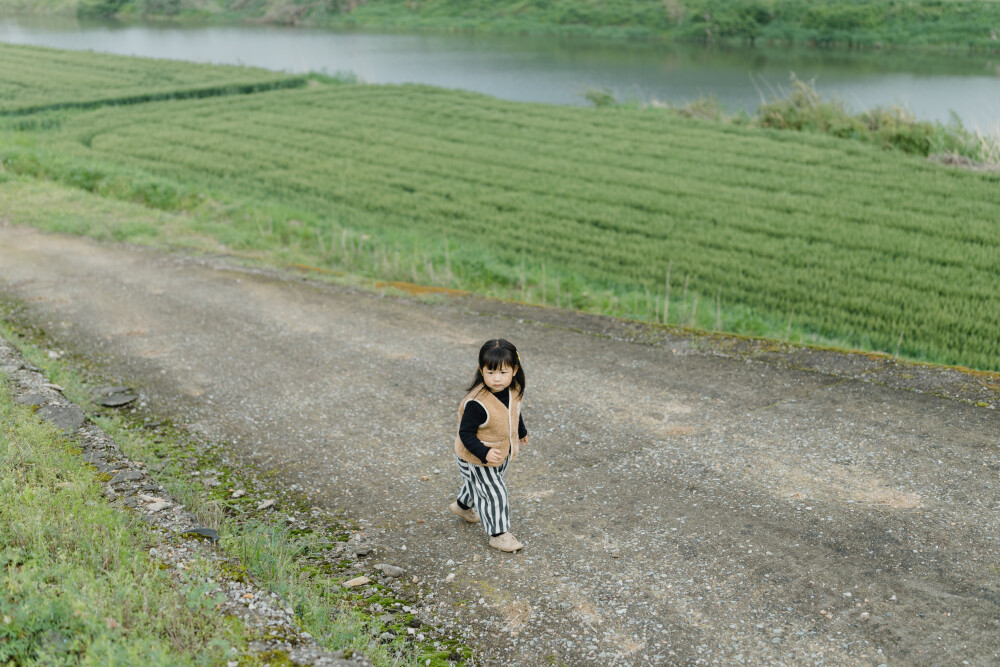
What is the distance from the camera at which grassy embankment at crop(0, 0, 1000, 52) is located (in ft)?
167

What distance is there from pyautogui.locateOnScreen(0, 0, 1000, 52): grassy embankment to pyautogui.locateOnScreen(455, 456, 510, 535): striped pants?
167 ft

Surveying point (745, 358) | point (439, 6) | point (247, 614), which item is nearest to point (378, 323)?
point (745, 358)

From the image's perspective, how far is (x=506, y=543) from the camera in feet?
16.9

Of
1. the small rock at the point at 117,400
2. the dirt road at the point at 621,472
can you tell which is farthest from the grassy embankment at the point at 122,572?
the dirt road at the point at 621,472

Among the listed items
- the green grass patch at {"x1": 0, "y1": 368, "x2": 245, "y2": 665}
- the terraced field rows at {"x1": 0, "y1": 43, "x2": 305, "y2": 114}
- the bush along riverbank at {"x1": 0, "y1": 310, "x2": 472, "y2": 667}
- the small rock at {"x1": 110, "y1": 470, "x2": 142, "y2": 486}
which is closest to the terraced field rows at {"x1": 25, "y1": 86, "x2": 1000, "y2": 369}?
the terraced field rows at {"x1": 0, "y1": 43, "x2": 305, "y2": 114}

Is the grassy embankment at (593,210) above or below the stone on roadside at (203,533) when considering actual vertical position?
above

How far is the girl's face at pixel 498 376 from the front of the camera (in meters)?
A: 4.80

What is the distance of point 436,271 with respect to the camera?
38.9ft

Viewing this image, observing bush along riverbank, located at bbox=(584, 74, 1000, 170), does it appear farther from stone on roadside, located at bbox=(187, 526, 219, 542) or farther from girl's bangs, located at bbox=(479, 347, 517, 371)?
stone on roadside, located at bbox=(187, 526, 219, 542)

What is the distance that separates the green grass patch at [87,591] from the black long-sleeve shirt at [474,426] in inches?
63.6

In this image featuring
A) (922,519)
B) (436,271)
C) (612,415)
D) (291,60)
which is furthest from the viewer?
(291,60)

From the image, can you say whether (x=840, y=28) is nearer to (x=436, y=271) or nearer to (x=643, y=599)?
(x=436, y=271)

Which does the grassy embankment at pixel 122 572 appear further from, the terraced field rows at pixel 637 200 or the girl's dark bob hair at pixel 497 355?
the terraced field rows at pixel 637 200

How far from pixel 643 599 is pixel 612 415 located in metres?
2.40
